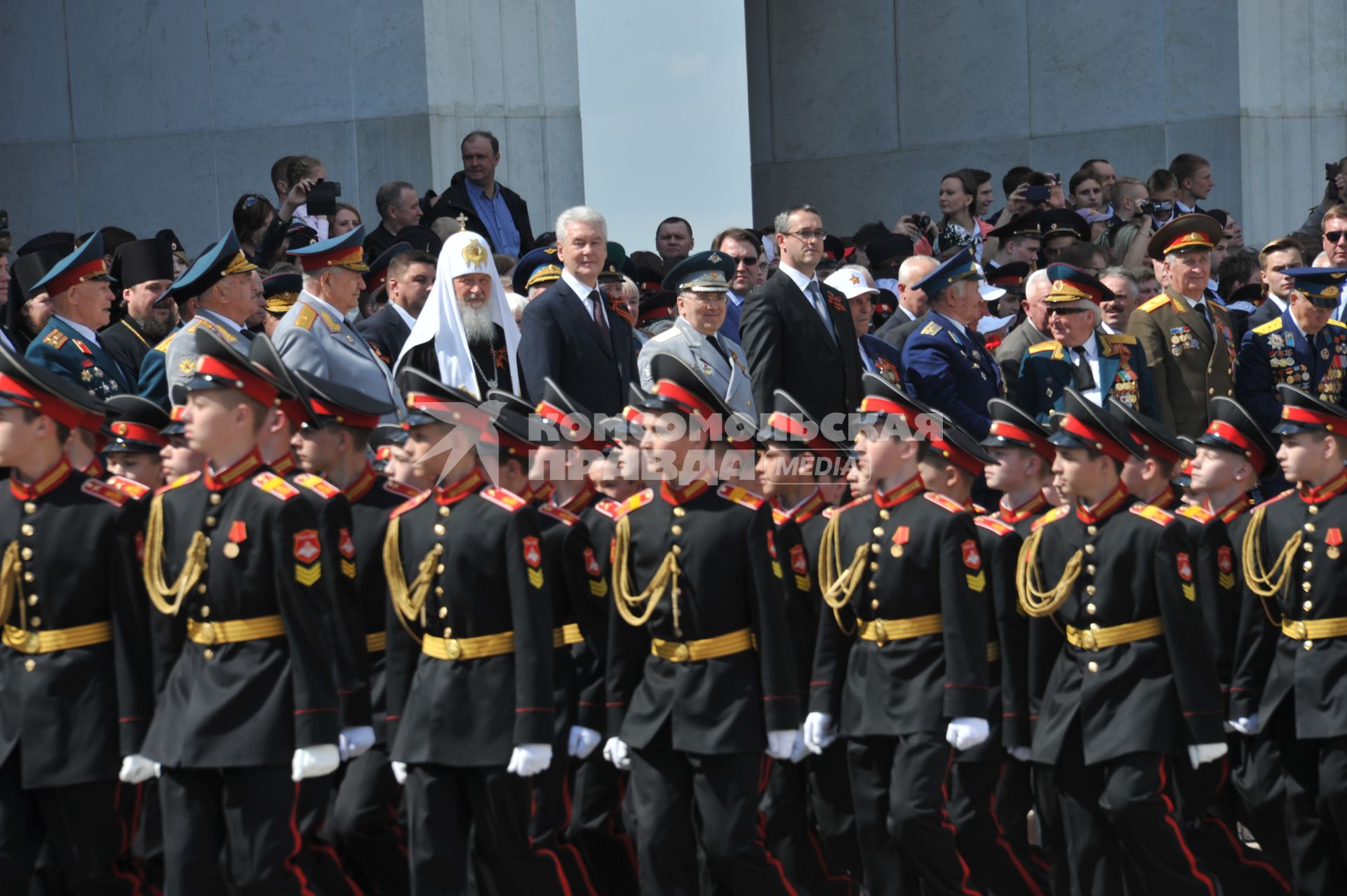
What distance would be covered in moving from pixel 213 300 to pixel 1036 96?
34.0 ft

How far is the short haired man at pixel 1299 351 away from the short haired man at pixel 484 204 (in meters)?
4.12

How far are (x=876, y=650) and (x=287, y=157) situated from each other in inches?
235

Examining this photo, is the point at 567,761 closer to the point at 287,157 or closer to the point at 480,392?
the point at 480,392

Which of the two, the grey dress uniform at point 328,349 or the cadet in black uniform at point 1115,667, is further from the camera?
the grey dress uniform at point 328,349

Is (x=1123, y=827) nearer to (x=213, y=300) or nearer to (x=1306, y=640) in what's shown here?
(x=1306, y=640)

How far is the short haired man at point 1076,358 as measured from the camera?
939 centimetres

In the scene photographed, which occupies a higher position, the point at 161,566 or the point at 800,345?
the point at 800,345

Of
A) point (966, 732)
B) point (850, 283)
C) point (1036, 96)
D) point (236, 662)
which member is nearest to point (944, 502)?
point (966, 732)

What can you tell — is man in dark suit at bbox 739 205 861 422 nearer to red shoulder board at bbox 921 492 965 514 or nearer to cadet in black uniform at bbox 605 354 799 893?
red shoulder board at bbox 921 492 965 514

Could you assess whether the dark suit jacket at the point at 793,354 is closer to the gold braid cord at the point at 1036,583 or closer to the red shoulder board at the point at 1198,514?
the red shoulder board at the point at 1198,514

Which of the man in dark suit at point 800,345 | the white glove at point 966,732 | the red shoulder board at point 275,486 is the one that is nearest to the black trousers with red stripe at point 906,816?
the white glove at point 966,732

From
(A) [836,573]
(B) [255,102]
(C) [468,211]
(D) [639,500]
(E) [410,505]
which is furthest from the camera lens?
(B) [255,102]

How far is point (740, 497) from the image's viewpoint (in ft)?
21.5

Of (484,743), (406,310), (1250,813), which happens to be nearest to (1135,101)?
(406,310)
